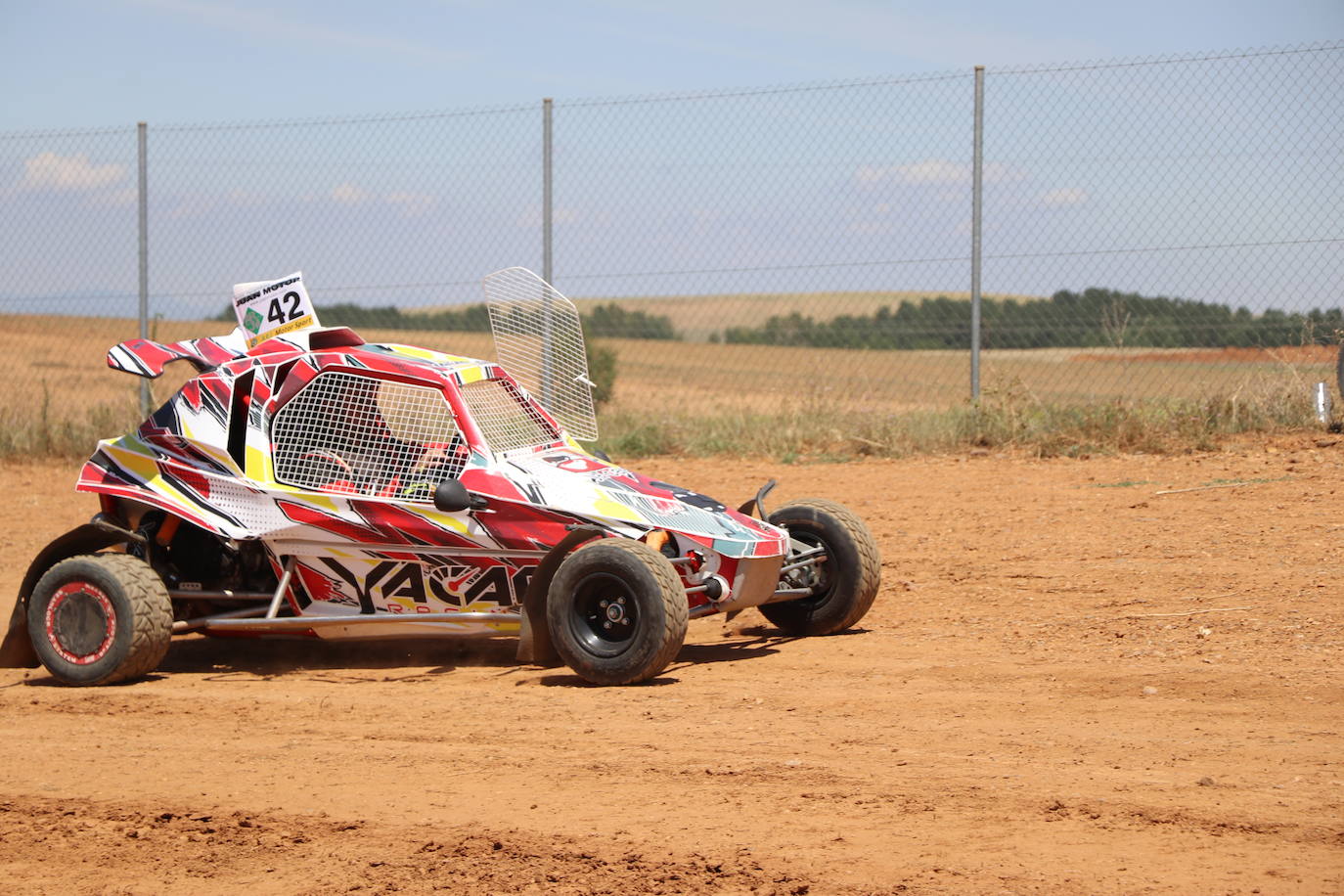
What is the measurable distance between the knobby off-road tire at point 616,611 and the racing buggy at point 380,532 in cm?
1

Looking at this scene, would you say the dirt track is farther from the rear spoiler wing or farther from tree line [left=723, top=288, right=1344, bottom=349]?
tree line [left=723, top=288, right=1344, bottom=349]

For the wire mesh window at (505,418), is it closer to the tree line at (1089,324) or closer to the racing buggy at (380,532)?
the racing buggy at (380,532)

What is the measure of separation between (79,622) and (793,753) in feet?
13.2

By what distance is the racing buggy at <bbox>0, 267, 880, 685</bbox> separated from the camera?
7.00m

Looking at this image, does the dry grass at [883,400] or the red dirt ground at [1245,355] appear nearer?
the red dirt ground at [1245,355]

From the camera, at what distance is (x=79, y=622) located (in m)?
7.36

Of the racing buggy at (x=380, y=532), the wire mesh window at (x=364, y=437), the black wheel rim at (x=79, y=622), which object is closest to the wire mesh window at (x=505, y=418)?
the racing buggy at (x=380, y=532)

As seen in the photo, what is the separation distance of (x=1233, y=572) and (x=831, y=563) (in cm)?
245

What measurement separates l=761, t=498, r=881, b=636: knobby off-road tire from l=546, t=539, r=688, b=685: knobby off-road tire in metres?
1.34

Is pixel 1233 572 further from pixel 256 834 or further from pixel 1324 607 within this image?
pixel 256 834

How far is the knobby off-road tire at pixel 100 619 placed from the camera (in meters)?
7.25

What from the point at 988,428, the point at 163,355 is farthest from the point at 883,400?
the point at 163,355

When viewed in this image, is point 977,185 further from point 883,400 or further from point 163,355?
point 163,355

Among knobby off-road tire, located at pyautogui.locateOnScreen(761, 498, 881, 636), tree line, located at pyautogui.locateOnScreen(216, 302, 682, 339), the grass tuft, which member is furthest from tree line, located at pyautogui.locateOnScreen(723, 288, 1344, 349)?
knobby off-road tire, located at pyautogui.locateOnScreen(761, 498, 881, 636)
